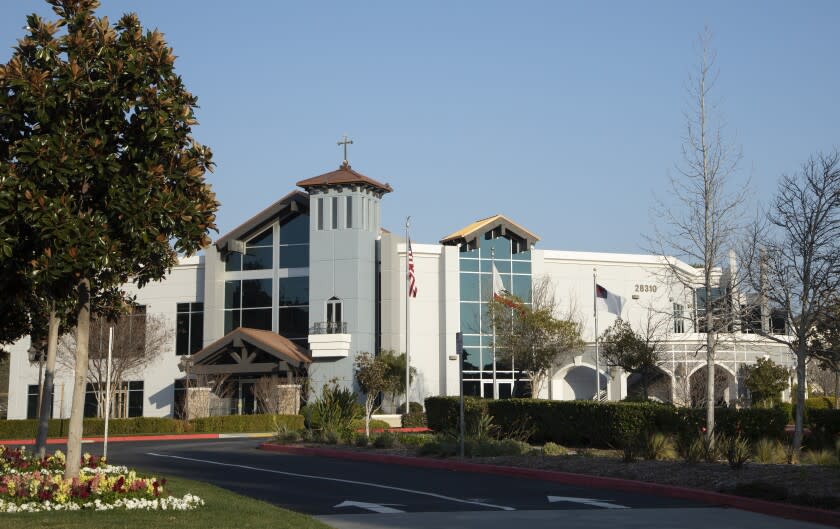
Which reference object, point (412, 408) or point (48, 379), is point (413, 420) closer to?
point (412, 408)

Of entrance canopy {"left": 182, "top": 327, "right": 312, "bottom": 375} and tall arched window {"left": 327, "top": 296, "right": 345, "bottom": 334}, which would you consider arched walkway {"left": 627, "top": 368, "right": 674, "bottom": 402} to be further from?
entrance canopy {"left": 182, "top": 327, "right": 312, "bottom": 375}

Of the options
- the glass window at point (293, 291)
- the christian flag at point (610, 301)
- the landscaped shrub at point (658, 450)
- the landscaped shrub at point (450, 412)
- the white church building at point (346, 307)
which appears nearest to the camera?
the landscaped shrub at point (658, 450)

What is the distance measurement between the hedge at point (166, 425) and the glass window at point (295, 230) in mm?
12792

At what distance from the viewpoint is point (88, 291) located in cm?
1422

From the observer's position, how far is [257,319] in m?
56.5

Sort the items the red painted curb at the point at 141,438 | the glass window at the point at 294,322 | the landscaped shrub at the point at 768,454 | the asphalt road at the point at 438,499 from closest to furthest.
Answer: the asphalt road at the point at 438,499
the landscaped shrub at the point at 768,454
the red painted curb at the point at 141,438
the glass window at the point at 294,322

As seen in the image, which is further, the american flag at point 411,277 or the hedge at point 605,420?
the american flag at point 411,277

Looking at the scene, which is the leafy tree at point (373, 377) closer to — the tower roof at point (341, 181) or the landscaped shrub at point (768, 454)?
the tower roof at point (341, 181)

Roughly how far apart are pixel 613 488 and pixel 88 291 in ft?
30.6

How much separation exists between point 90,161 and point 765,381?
41.0 metres

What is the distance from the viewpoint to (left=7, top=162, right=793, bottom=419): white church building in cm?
5325

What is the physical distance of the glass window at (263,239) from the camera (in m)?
57.3

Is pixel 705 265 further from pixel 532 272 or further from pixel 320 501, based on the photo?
pixel 532 272

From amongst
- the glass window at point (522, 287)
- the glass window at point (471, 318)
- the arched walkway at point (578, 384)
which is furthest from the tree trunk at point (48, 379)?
the arched walkway at point (578, 384)
